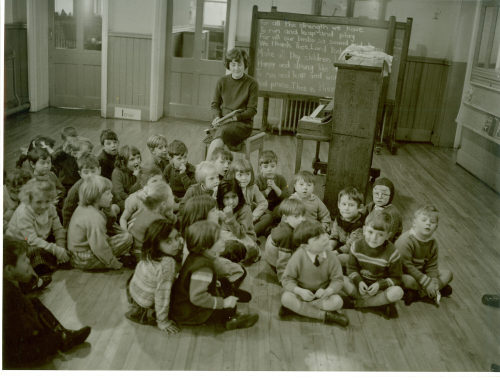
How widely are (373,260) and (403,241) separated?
0.87 ft

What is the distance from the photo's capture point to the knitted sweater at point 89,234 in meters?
3.24

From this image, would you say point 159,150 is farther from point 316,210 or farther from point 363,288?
point 363,288

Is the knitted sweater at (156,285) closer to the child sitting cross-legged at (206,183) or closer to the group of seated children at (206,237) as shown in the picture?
the group of seated children at (206,237)

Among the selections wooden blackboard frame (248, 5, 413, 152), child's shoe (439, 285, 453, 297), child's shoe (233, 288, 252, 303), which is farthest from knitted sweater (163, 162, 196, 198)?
wooden blackboard frame (248, 5, 413, 152)

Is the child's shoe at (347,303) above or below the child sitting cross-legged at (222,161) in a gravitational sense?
below

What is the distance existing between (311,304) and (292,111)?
454cm

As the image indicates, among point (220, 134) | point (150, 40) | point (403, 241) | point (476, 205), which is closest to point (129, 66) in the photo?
point (150, 40)

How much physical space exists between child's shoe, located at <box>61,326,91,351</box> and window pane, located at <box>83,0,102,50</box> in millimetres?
5445

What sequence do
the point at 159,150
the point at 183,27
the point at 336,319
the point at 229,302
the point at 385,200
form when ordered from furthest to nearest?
the point at 183,27 → the point at 159,150 → the point at 385,200 → the point at 336,319 → the point at 229,302

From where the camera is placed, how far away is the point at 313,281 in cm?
302

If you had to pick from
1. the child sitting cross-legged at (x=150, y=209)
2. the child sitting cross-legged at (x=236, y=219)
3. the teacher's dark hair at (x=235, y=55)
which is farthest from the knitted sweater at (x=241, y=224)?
the teacher's dark hair at (x=235, y=55)

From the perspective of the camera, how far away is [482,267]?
383 cm

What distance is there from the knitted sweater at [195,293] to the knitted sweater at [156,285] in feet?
0.14

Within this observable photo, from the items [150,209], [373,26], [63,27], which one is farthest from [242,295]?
[63,27]
